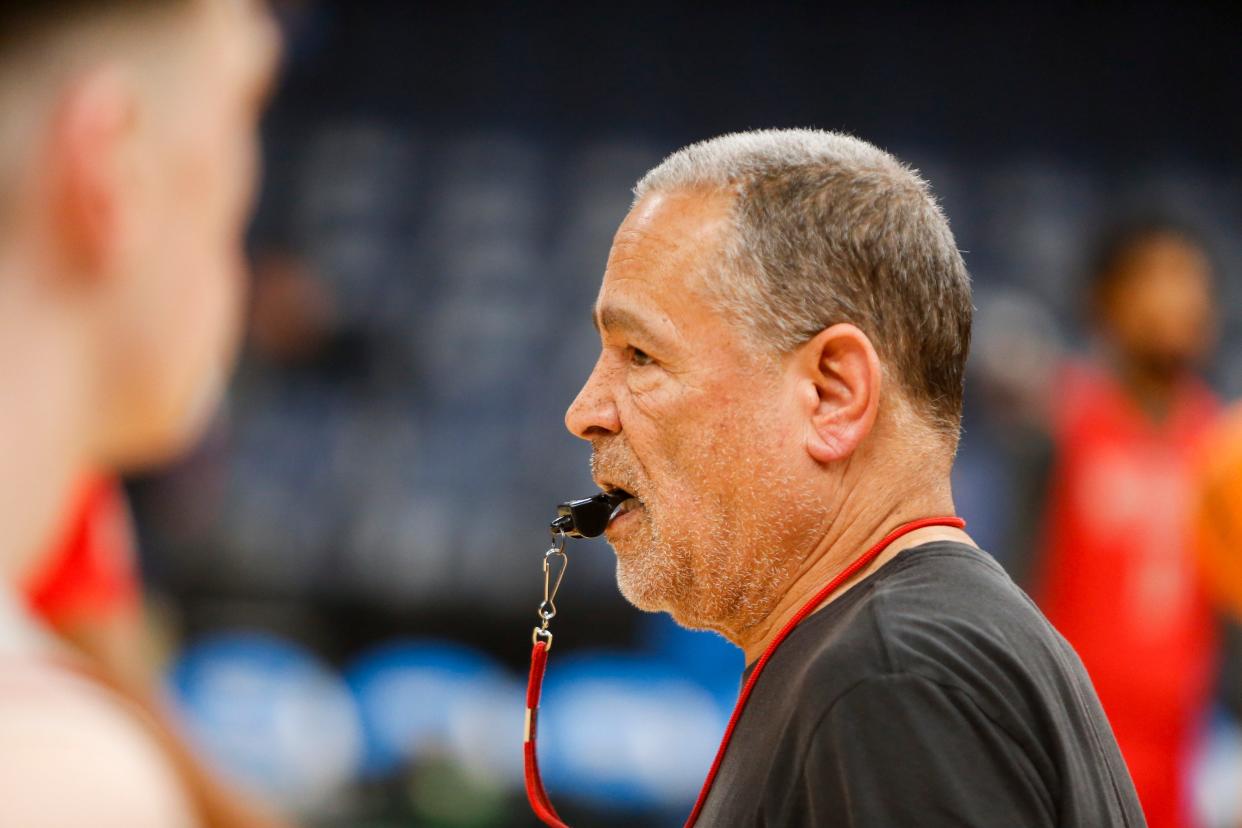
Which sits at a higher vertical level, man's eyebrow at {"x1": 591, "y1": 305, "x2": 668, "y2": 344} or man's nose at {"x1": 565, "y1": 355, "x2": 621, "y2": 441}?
man's eyebrow at {"x1": 591, "y1": 305, "x2": 668, "y2": 344}

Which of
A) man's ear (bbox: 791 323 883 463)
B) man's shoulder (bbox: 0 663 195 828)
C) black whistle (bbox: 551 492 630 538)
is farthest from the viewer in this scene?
black whistle (bbox: 551 492 630 538)

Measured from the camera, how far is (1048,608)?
337 centimetres

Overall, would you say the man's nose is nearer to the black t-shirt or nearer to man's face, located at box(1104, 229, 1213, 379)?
the black t-shirt

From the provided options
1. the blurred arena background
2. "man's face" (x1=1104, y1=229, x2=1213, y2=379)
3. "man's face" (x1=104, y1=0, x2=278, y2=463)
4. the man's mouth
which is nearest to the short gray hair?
the man's mouth

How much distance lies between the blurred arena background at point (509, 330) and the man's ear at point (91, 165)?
2426mm

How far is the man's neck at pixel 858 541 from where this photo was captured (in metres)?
1.40

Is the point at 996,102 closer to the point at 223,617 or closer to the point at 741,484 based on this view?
the point at 223,617

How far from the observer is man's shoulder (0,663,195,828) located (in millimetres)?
468

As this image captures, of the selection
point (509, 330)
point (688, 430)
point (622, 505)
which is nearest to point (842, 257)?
point (688, 430)

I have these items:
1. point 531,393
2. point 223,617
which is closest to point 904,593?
point 223,617

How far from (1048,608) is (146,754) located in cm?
311

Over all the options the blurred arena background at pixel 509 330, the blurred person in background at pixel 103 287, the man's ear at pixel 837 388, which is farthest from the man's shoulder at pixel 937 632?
the blurred arena background at pixel 509 330

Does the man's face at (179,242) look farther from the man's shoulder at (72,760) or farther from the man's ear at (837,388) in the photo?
the man's ear at (837,388)

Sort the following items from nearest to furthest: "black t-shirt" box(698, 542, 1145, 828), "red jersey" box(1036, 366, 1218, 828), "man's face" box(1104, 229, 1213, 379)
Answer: "black t-shirt" box(698, 542, 1145, 828), "red jersey" box(1036, 366, 1218, 828), "man's face" box(1104, 229, 1213, 379)
